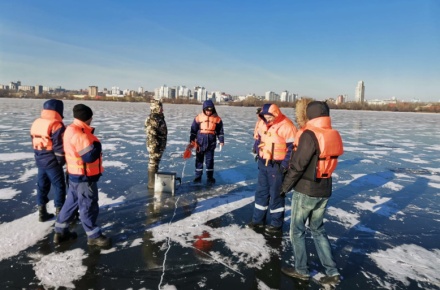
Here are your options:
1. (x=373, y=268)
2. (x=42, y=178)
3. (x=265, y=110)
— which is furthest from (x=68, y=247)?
(x=373, y=268)

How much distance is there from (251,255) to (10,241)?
2.86 meters

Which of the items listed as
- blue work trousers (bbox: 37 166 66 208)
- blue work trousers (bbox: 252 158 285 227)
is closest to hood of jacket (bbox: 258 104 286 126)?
blue work trousers (bbox: 252 158 285 227)

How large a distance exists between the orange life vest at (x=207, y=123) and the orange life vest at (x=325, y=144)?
144 inches

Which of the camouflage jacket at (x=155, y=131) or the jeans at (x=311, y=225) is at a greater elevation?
the camouflage jacket at (x=155, y=131)

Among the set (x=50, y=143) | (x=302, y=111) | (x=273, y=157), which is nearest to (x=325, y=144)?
(x=302, y=111)

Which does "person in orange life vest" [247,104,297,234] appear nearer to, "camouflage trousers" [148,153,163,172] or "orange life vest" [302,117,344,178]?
"orange life vest" [302,117,344,178]

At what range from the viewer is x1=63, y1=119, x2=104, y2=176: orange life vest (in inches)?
131

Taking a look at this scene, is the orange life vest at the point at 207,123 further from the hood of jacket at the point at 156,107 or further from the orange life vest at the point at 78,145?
the orange life vest at the point at 78,145

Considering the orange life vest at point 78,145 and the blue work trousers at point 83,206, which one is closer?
the orange life vest at point 78,145

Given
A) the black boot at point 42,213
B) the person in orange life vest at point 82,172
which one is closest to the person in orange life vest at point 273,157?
the person in orange life vest at point 82,172

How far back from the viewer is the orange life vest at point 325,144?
9.28 ft

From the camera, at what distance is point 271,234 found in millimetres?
4168

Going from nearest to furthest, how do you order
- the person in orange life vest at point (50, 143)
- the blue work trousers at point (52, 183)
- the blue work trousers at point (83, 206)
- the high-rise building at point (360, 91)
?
the blue work trousers at point (83, 206), the person in orange life vest at point (50, 143), the blue work trousers at point (52, 183), the high-rise building at point (360, 91)

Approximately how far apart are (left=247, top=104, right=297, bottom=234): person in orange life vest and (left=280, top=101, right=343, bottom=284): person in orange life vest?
102cm
